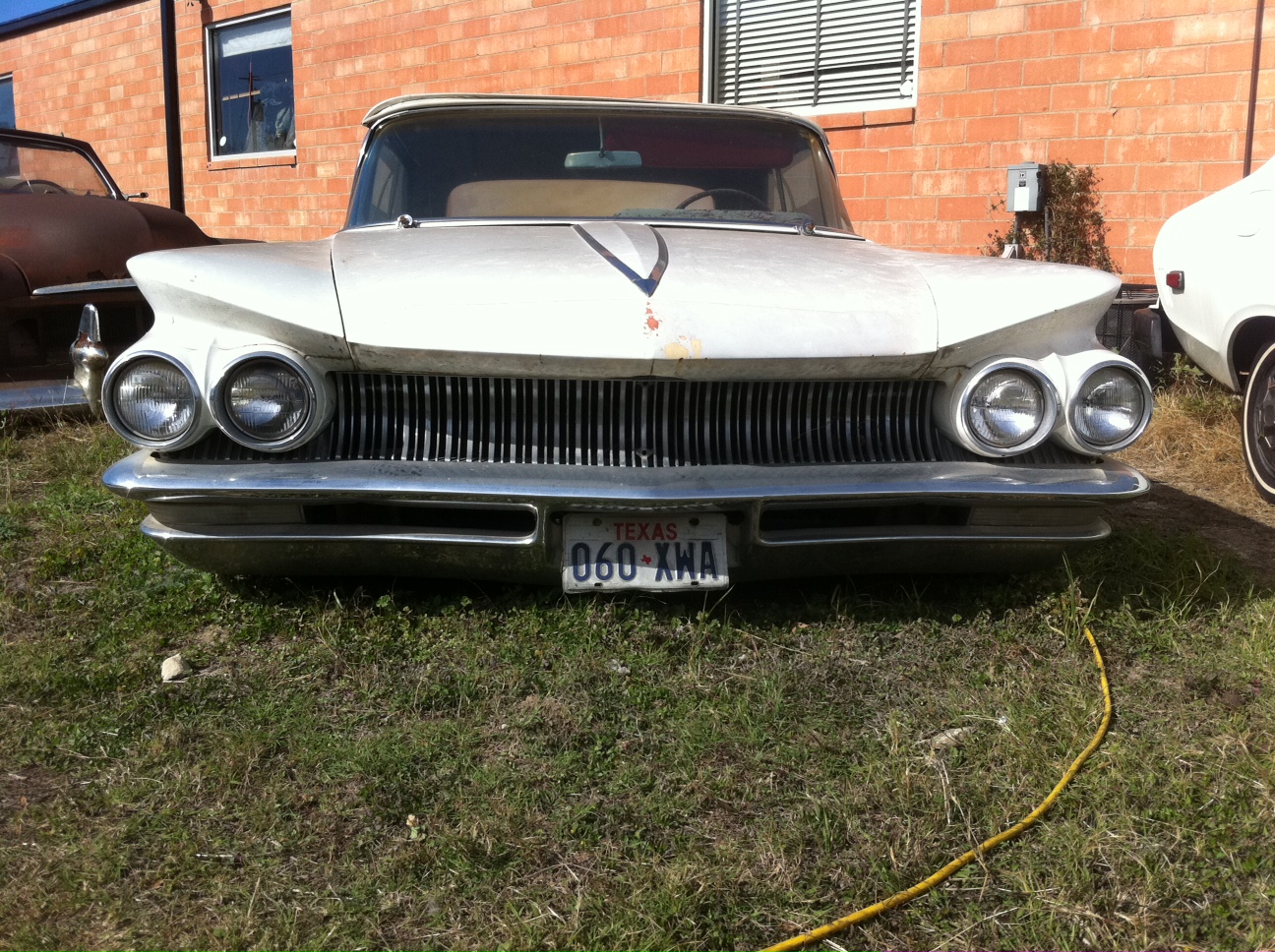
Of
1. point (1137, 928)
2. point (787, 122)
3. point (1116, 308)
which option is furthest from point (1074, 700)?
point (1116, 308)

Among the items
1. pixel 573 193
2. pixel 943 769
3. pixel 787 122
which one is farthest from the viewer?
pixel 787 122

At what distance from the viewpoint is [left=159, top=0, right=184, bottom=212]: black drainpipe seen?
872cm

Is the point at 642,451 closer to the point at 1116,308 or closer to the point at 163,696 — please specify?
the point at 163,696

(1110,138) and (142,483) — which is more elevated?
(1110,138)

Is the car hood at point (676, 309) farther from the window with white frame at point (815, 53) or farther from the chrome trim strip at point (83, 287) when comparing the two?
the window with white frame at point (815, 53)

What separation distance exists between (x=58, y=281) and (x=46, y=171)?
1637mm

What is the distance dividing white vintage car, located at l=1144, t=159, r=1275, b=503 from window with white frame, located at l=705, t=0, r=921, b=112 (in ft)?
9.68

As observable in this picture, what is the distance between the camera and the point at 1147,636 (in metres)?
2.86

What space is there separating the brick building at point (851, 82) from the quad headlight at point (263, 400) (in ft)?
17.8

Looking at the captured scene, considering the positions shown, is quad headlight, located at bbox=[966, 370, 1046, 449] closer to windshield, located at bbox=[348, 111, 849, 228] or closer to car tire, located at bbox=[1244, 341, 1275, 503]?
windshield, located at bbox=[348, 111, 849, 228]

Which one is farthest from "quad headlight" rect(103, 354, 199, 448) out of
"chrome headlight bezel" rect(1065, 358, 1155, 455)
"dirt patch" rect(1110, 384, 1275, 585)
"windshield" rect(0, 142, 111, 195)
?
"windshield" rect(0, 142, 111, 195)

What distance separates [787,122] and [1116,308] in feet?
8.96

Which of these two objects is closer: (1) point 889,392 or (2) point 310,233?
(1) point 889,392

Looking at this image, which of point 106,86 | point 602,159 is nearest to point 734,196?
point 602,159
